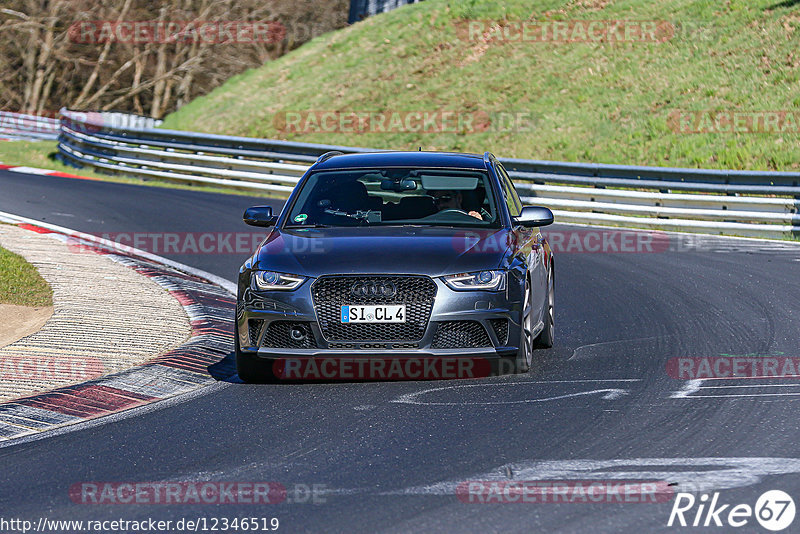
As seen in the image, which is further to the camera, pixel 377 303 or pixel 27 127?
pixel 27 127

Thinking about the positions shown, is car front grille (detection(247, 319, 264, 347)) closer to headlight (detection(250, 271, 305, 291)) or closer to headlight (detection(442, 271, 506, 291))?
headlight (detection(250, 271, 305, 291))

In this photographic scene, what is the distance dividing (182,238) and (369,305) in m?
9.79

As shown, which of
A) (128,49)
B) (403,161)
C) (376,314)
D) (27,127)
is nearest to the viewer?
(376,314)

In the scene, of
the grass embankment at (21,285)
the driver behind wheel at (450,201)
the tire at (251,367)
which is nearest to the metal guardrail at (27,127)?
the grass embankment at (21,285)

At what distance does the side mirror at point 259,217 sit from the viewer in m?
9.25

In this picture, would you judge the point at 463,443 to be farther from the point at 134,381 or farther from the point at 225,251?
the point at 225,251

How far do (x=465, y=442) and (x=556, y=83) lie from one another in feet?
95.7

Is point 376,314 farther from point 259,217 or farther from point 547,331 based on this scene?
point 547,331

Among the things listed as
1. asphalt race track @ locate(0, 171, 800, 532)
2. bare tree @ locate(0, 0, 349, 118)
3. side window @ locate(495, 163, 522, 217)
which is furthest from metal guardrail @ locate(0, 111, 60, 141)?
asphalt race track @ locate(0, 171, 800, 532)

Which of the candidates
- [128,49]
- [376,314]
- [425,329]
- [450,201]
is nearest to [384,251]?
[376,314]

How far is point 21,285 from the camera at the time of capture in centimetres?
1213

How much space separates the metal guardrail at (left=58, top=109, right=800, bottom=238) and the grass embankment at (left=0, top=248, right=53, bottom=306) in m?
9.50

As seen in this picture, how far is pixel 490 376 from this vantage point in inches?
334

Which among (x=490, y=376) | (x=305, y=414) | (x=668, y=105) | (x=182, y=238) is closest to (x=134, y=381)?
(x=305, y=414)
